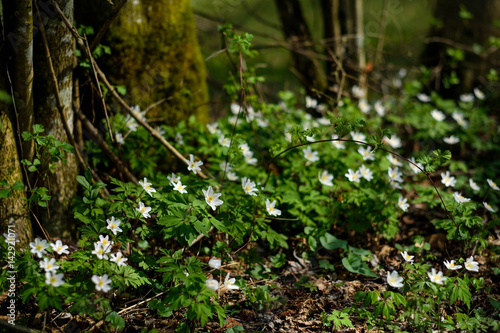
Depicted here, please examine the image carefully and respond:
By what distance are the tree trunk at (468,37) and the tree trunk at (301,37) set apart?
58.3 inches

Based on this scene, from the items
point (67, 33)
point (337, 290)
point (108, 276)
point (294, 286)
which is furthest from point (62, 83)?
point (337, 290)

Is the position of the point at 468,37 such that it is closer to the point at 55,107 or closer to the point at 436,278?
the point at 436,278

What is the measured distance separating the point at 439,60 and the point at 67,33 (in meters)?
4.45

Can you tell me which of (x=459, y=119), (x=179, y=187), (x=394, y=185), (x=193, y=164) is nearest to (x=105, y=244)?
(x=179, y=187)

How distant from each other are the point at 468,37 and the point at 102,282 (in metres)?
5.17

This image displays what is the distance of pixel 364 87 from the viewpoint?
461 cm

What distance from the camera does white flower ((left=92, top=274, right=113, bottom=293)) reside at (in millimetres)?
1801

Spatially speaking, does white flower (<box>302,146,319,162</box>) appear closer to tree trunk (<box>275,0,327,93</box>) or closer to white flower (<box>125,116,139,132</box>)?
white flower (<box>125,116,139,132</box>)

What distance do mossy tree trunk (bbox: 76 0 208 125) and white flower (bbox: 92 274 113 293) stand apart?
1571 millimetres

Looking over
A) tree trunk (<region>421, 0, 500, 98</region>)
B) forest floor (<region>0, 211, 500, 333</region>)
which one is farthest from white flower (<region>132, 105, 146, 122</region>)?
tree trunk (<region>421, 0, 500, 98</region>)

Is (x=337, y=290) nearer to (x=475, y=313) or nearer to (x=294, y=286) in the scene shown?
(x=294, y=286)

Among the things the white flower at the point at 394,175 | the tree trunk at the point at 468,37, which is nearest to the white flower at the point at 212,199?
the white flower at the point at 394,175

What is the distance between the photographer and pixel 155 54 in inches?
121

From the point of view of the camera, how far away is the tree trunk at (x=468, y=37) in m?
4.96
